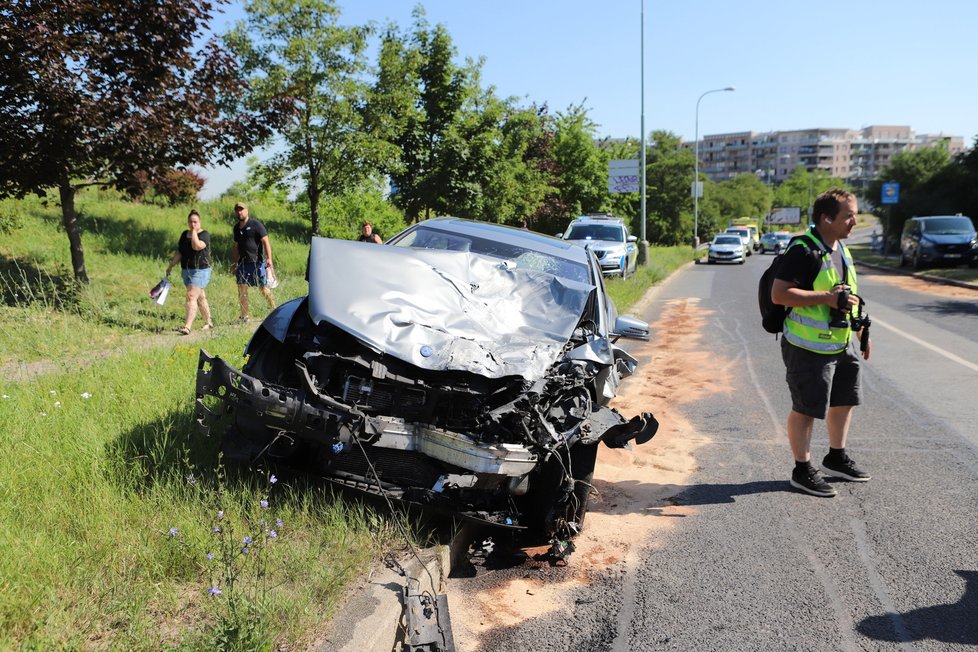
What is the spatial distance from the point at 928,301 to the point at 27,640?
716 inches

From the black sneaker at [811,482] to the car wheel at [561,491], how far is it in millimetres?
1736

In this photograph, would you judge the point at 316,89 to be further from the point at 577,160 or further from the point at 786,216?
the point at 786,216

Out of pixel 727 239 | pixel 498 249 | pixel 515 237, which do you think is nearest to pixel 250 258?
pixel 515 237

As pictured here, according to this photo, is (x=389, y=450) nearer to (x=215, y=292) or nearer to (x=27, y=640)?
(x=27, y=640)

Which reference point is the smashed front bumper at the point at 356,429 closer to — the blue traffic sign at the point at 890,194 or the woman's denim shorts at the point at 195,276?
the woman's denim shorts at the point at 195,276

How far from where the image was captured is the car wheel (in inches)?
163

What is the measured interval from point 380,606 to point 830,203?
145 inches

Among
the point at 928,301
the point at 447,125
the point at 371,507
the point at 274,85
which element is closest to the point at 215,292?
the point at 274,85

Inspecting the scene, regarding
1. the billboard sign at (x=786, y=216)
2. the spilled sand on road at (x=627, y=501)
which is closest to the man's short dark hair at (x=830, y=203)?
the spilled sand on road at (x=627, y=501)

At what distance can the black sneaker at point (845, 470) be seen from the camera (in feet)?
17.4

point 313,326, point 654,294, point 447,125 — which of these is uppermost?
point 447,125

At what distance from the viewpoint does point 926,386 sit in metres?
8.17

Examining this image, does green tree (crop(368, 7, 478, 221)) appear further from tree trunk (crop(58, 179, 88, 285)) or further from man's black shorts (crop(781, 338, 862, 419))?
man's black shorts (crop(781, 338, 862, 419))

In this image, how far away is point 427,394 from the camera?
12.9 ft
